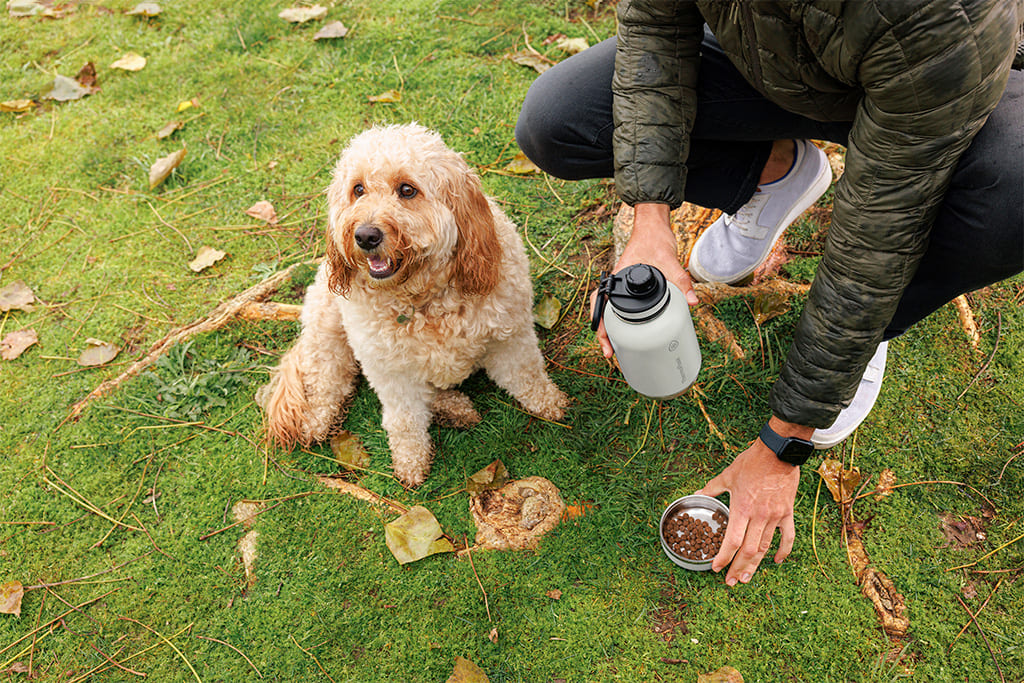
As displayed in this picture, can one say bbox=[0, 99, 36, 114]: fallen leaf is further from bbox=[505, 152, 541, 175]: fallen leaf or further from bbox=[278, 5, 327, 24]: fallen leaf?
bbox=[505, 152, 541, 175]: fallen leaf

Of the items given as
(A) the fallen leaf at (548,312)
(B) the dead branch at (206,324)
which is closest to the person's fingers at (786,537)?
(A) the fallen leaf at (548,312)

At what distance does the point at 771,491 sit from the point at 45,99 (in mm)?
5577

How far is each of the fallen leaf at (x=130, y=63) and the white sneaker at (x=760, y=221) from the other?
4352mm

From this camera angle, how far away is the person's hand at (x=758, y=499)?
2.02 metres

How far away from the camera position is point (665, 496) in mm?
2635

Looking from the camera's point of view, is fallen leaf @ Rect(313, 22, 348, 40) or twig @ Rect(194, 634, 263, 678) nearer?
twig @ Rect(194, 634, 263, 678)

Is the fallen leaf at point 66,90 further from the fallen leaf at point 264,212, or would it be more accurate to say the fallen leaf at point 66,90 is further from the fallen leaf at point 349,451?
the fallen leaf at point 349,451

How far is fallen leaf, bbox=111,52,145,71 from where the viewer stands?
4719 mm

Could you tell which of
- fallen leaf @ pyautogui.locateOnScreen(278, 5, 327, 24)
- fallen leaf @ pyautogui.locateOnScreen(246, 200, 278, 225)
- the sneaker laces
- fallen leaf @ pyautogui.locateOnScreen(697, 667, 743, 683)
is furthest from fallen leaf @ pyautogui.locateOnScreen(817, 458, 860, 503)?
fallen leaf @ pyautogui.locateOnScreen(278, 5, 327, 24)

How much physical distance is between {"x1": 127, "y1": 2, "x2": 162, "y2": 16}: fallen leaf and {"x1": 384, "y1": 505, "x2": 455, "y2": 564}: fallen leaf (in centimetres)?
469

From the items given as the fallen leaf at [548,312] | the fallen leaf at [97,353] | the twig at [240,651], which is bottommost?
the twig at [240,651]

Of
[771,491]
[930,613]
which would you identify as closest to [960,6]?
[771,491]

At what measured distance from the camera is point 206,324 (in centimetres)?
342

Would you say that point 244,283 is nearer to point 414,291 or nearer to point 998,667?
point 414,291
